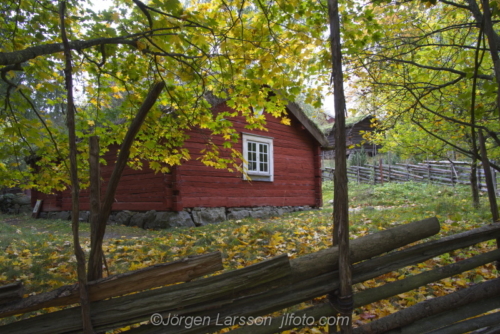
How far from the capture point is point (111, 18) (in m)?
3.21

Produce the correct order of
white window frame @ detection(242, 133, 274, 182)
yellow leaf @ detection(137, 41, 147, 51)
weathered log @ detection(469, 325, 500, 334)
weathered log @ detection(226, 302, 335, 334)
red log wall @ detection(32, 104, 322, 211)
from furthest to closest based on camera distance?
white window frame @ detection(242, 133, 274, 182) < red log wall @ detection(32, 104, 322, 211) < yellow leaf @ detection(137, 41, 147, 51) < weathered log @ detection(469, 325, 500, 334) < weathered log @ detection(226, 302, 335, 334)

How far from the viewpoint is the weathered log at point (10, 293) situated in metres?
1.64

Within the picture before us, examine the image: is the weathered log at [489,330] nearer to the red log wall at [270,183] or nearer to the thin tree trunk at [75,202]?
the thin tree trunk at [75,202]

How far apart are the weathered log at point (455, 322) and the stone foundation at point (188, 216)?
7.34 m

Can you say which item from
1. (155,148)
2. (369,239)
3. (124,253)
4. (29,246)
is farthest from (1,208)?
(369,239)

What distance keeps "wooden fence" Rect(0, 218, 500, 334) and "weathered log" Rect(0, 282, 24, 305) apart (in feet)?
0.10

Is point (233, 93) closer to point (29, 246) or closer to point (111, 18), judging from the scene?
point (111, 18)

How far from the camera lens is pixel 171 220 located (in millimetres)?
8938

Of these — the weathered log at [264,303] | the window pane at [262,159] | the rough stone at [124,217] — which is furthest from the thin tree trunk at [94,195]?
the window pane at [262,159]

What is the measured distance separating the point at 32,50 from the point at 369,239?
10.4ft

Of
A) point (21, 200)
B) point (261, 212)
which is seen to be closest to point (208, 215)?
point (261, 212)

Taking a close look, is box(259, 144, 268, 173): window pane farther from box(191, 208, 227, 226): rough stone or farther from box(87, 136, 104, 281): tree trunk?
box(87, 136, 104, 281): tree trunk

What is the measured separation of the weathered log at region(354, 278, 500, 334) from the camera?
238 centimetres

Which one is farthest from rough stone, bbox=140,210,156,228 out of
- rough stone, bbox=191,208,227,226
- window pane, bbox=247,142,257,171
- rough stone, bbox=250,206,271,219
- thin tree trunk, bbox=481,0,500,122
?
thin tree trunk, bbox=481,0,500,122
